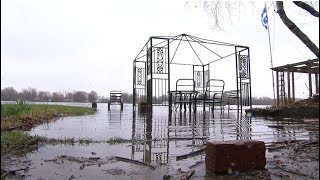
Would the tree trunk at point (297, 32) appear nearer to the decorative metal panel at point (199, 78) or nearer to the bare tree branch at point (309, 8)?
the bare tree branch at point (309, 8)

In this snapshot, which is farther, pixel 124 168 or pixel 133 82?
pixel 133 82

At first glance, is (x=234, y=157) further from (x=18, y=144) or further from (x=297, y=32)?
(x=18, y=144)

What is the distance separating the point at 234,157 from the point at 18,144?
2642mm

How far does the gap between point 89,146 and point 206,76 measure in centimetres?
1385

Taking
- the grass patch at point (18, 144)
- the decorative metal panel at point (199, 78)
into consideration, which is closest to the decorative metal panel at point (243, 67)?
the decorative metal panel at point (199, 78)

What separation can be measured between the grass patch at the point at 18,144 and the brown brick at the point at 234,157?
219cm

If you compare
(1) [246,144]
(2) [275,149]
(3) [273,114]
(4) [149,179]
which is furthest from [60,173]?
(3) [273,114]

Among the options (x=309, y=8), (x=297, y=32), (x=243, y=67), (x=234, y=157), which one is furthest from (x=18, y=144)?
(x=243, y=67)

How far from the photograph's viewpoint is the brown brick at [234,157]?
292cm

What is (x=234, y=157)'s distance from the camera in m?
2.96

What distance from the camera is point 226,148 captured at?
2.97 meters

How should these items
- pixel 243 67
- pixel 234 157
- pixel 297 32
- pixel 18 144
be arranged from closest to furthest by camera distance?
1. pixel 297 32
2. pixel 234 157
3. pixel 18 144
4. pixel 243 67

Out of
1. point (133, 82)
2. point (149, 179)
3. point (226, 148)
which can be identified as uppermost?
point (133, 82)

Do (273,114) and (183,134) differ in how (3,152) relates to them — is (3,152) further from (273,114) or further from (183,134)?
(273,114)
